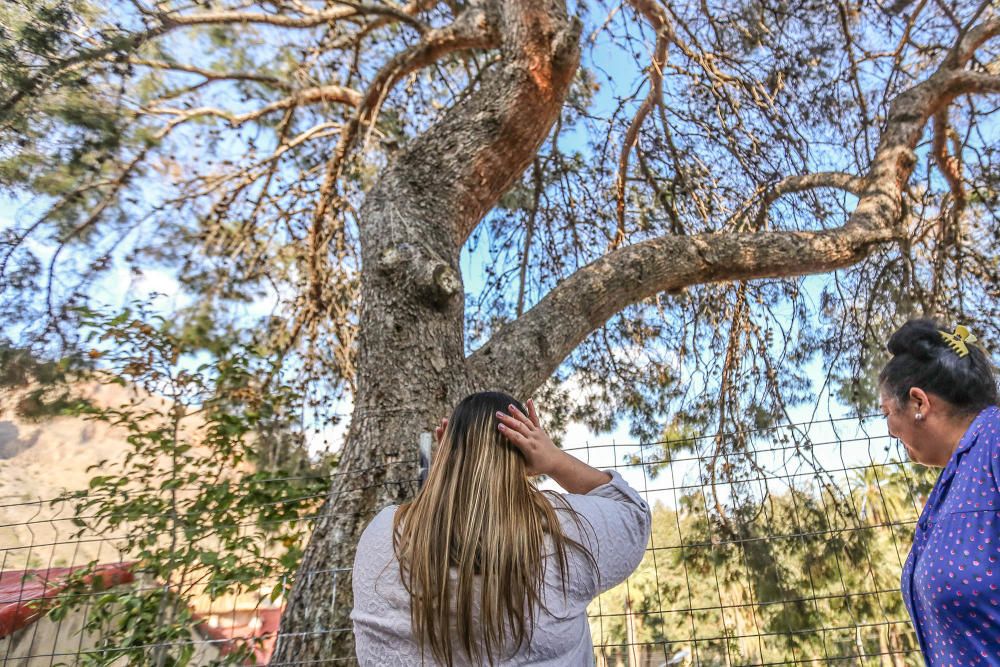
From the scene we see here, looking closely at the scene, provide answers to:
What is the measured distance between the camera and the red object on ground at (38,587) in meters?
2.46

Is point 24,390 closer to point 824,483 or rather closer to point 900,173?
point 824,483

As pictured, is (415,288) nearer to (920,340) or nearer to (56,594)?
(920,340)

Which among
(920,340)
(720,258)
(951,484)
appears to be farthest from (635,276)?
(951,484)

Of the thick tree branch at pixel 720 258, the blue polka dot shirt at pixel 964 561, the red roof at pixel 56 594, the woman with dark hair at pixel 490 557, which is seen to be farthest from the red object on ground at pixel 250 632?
the blue polka dot shirt at pixel 964 561

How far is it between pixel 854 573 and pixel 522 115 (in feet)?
11.3

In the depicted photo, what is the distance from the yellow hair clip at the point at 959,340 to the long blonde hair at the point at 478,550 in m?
0.94

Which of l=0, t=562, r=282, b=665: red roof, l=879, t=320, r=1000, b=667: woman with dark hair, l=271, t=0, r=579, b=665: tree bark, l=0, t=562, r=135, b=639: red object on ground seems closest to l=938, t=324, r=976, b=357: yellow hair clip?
l=879, t=320, r=1000, b=667: woman with dark hair

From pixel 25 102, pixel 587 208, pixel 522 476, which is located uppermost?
pixel 587 208

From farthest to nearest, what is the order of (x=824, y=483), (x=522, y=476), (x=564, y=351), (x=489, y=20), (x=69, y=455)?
(x=69, y=455) < (x=489, y=20) < (x=824, y=483) < (x=564, y=351) < (x=522, y=476)

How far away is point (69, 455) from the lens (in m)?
9.85

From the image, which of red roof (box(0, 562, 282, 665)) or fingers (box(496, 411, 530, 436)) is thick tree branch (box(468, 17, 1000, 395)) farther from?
red roof (box(0, 562, 282, 665))

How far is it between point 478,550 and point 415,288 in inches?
55.1

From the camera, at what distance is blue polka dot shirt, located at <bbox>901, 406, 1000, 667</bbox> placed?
40.3 inches

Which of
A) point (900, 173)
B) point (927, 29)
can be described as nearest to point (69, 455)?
point (900, 173)
